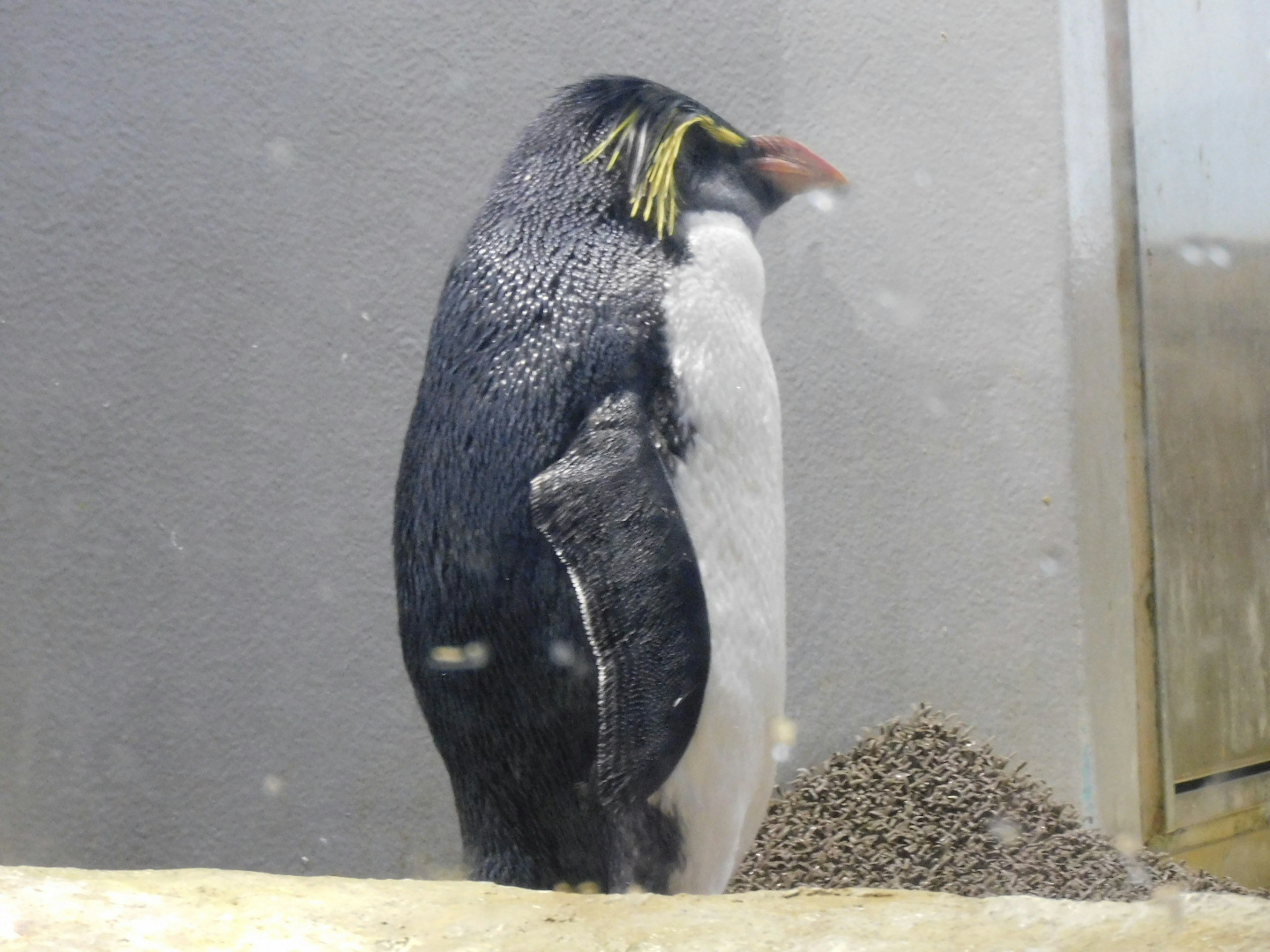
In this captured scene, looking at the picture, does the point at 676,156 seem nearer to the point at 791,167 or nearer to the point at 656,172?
the point at 656,172

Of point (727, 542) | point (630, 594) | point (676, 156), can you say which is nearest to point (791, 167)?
point (676, 156)

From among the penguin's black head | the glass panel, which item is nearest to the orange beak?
the penguin's black head

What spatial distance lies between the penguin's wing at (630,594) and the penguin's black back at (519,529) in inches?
0.9

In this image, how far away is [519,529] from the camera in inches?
33.8

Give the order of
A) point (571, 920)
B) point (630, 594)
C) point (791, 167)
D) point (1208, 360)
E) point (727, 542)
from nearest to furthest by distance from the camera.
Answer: point (571, 920) < point (630, 594) < point (727, 542) < point (791, 167) < point (1208, 360)

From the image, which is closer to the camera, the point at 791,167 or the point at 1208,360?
the point at 791,167

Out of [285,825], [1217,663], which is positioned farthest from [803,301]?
[285,825]

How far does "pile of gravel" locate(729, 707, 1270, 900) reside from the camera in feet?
3.80

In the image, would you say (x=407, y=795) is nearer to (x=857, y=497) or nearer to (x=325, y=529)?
(x=325, y=529)

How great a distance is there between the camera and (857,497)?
4.73 feet

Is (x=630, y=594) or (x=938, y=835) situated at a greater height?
(x=630, y=594)

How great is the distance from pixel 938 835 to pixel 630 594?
0.59 meters

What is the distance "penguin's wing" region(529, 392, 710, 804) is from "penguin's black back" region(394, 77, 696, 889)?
24 mm

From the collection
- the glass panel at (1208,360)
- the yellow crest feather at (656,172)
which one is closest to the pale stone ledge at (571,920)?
the yellow crest feather at (656,172)
